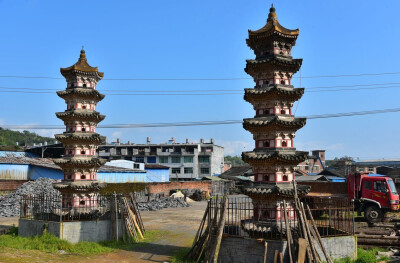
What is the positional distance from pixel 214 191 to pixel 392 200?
3641 centimetres

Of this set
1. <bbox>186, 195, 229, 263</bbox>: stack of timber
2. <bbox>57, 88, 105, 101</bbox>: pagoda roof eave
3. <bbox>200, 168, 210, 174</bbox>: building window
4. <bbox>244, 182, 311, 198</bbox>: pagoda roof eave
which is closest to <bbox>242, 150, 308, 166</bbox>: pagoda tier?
<bbox>244, 182, 311, 198</bbox>: pagoda roof eave

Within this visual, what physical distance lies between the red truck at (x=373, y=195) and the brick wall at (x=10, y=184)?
37171 mm

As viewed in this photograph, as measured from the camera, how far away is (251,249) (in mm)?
15609

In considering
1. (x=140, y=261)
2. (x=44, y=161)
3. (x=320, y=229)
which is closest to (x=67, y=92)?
(x=140, y=261)

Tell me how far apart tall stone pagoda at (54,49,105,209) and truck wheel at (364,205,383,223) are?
64.2 ft

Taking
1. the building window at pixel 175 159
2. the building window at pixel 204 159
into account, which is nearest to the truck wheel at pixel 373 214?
the building window at pixel 204 159

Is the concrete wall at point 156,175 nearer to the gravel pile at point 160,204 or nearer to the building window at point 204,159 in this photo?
the gravel pile at point 160,204

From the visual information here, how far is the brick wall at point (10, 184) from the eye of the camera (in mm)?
43944

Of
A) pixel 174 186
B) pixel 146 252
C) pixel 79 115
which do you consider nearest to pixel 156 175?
pixel 174 186

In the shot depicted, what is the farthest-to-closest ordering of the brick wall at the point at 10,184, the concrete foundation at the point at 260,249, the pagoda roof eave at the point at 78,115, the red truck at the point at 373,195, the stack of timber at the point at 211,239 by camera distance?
the brick wall at the point at 10,184 → the red truck at the point at 373,195 → the pagoda roof eave at the point at 78,115 → the stack of timber at the point at 211,239 → the concrete foundation at the point at 260,249

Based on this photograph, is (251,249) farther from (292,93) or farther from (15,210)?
(15,210)

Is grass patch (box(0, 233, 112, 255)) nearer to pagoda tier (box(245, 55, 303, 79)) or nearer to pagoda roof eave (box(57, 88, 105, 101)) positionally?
pagoda roof eave (box(57, 88, 105, 101))

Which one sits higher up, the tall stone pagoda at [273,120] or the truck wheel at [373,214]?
the tall stone pagoda at [273,120]

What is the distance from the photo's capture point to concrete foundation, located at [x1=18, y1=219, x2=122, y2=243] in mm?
20938
